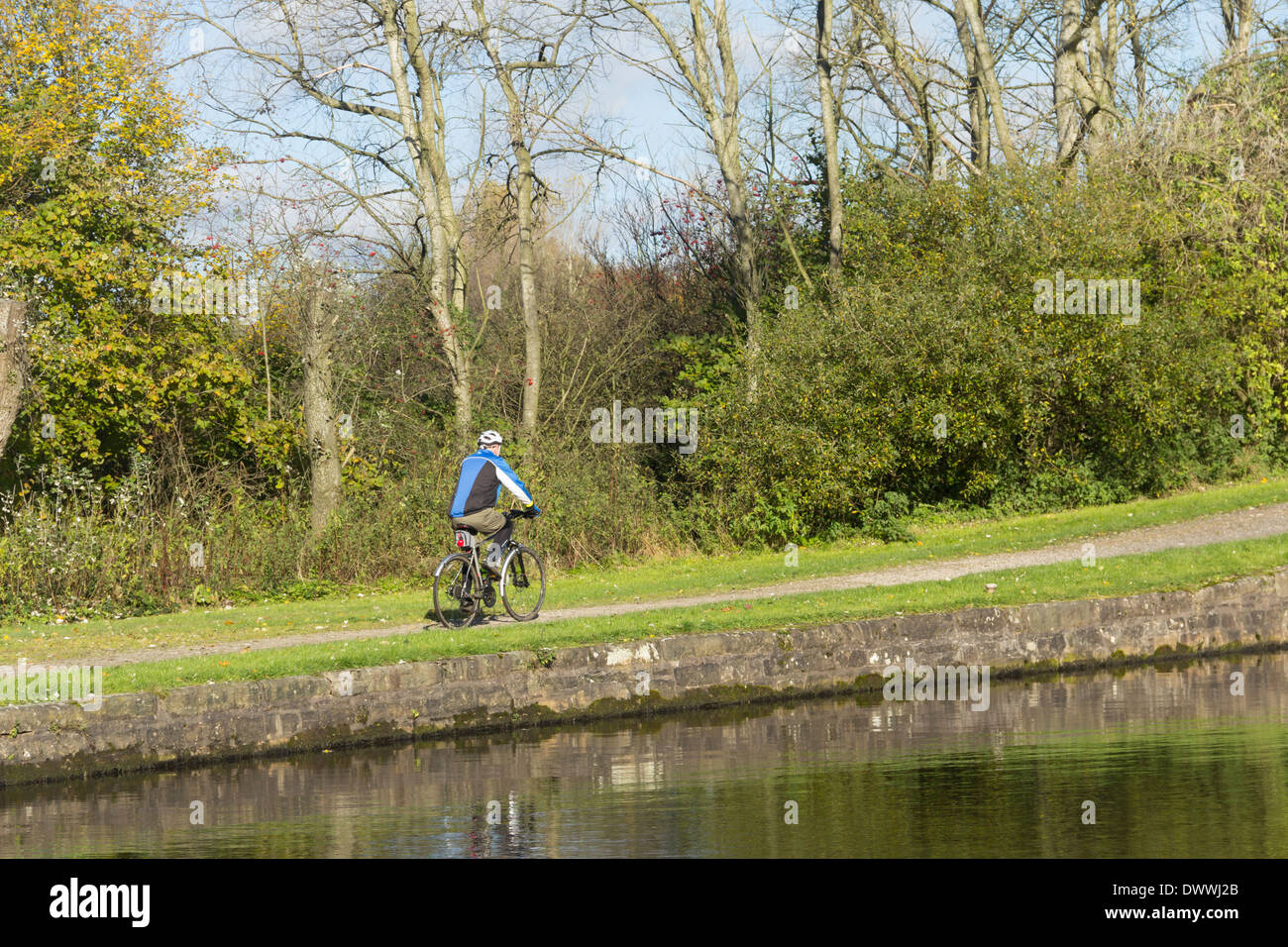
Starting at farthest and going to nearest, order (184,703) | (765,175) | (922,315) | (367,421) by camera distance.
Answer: (765,175) → (367,421) → (922,315) → (184,703)

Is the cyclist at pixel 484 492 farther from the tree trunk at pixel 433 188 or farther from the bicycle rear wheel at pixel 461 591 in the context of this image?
the tree trunk at pixel 433 188

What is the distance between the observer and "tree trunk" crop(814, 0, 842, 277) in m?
24.8

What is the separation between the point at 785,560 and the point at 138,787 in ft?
36.0

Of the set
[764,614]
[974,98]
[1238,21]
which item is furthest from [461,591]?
[1238,21]

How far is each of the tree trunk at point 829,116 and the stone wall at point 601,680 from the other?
1306 cm

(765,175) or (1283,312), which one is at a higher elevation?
(765,175)

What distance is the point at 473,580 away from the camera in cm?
1347

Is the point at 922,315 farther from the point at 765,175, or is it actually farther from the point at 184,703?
the point at 184,703

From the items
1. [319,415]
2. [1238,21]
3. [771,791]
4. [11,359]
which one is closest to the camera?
[771,791]

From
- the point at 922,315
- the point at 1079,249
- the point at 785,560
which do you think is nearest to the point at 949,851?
the point at 785,560

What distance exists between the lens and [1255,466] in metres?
23.2

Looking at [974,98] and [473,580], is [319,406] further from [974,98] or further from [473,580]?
[974,98]

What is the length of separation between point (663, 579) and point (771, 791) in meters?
9.28

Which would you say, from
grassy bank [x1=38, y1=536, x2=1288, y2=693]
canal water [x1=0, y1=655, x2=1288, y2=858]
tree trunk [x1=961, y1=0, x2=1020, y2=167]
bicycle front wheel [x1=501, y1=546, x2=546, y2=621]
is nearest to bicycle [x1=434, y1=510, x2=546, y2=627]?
bicycle front wheel [x1=501, y1=546, x2=546, y2=621]
